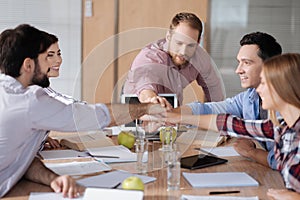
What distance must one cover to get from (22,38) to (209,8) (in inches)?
120

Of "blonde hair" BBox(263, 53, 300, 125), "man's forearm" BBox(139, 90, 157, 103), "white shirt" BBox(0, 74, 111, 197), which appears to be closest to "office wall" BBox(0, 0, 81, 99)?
"man's forearm" BBox(139, 90, 157, 103)

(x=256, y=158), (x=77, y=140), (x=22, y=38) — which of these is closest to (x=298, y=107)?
(x=256, y=158)

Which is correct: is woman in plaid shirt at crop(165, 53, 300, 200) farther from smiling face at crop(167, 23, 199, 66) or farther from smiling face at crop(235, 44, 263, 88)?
smiling face at crop(167, 23, 199, 66)

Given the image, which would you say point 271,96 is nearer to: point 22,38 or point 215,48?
point 22,38

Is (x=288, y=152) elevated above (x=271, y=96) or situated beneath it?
situated beneath

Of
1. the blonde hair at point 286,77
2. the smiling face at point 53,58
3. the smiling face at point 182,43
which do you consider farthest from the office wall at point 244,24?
the blonde hair at point 286,77

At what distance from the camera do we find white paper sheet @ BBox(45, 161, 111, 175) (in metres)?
1.93

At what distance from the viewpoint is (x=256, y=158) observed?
84.1 inches

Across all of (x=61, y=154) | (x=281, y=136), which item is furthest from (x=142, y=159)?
(x=281, y=136)

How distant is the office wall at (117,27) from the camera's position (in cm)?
472

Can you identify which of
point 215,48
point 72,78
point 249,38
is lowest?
point 72,78

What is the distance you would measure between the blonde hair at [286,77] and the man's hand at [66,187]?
28.3 inches

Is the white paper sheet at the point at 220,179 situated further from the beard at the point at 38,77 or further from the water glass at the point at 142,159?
the beard at the point at 38,77

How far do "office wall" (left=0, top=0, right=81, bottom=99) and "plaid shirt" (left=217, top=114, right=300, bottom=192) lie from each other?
9.58 feet
